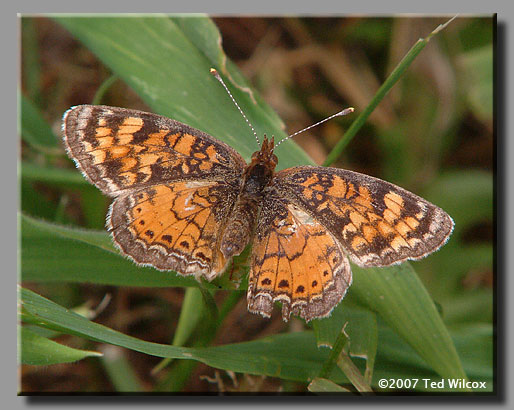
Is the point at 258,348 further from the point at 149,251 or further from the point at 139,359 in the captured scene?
the point at 139,359

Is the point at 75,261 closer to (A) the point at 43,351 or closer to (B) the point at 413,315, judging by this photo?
(A) the point at 43,351

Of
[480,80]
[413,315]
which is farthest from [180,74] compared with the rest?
[480,80]

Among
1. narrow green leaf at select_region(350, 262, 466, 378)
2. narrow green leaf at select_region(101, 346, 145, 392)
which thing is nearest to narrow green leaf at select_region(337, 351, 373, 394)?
narrow green leaf at select_region(350, 262, 466, 378)

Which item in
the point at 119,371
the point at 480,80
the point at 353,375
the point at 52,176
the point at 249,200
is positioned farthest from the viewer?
the point at 480,80

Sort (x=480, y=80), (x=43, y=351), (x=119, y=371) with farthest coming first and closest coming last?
(x=480, y=80) < (x=119, y=371) < (x=43, y=351)

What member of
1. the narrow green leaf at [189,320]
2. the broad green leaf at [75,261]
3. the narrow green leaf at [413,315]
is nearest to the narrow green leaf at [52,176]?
the broad green leaf at [75,261]

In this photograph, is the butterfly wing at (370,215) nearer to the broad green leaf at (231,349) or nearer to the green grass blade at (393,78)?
the green grass blade at (393,78)
